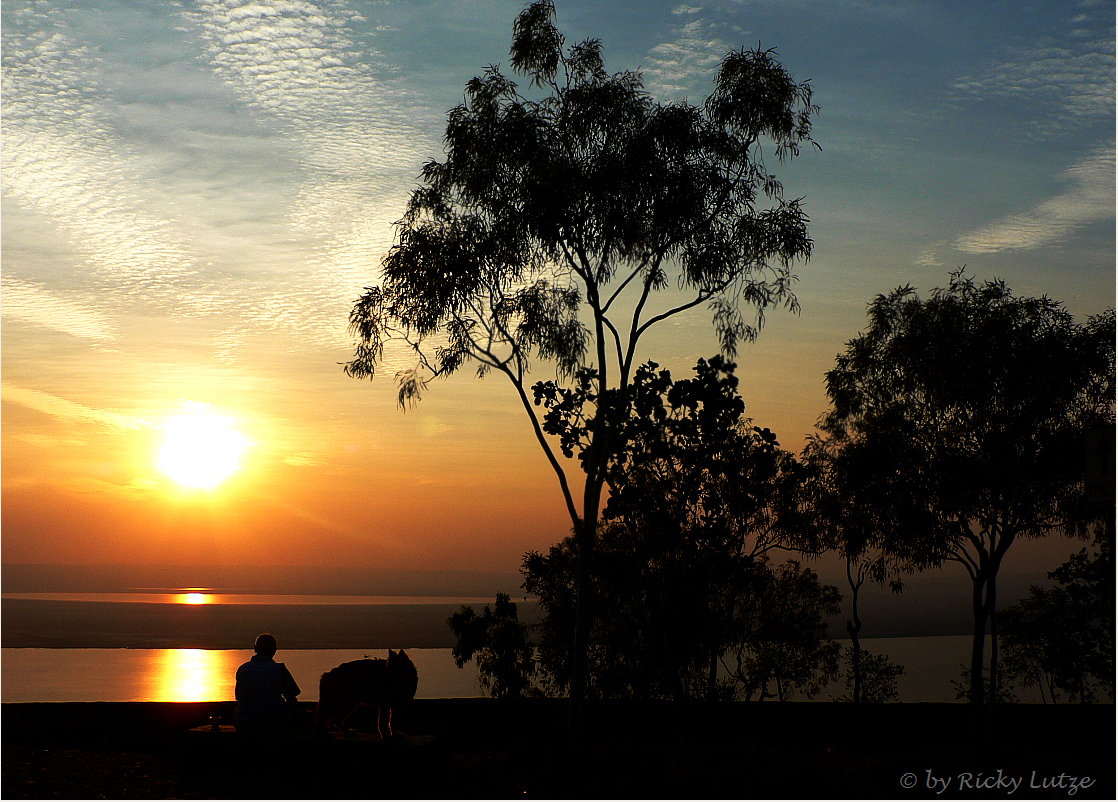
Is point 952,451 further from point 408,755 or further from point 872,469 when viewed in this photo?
point 408,755

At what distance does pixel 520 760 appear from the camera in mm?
11961

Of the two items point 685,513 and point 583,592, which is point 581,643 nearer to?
point 583,592

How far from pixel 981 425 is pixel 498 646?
107 feet

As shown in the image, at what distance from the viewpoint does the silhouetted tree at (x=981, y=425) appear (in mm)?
17766

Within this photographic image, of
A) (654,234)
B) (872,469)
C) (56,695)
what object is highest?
(654,234)

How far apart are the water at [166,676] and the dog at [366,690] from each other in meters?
80.9

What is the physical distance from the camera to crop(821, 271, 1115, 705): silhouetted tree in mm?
17766

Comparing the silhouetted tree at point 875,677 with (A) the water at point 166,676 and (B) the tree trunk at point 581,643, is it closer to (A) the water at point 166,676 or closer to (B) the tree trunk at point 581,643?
(B) the tree trunk at point 581,643

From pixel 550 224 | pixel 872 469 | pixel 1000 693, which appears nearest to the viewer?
pixel 550 224

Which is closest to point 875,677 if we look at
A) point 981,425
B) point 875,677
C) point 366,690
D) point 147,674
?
point 875,677

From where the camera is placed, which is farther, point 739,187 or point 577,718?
point 739,187

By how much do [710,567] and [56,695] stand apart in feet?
329

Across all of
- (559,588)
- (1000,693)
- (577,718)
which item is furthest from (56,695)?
(577,718)

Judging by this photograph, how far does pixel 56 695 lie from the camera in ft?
315
